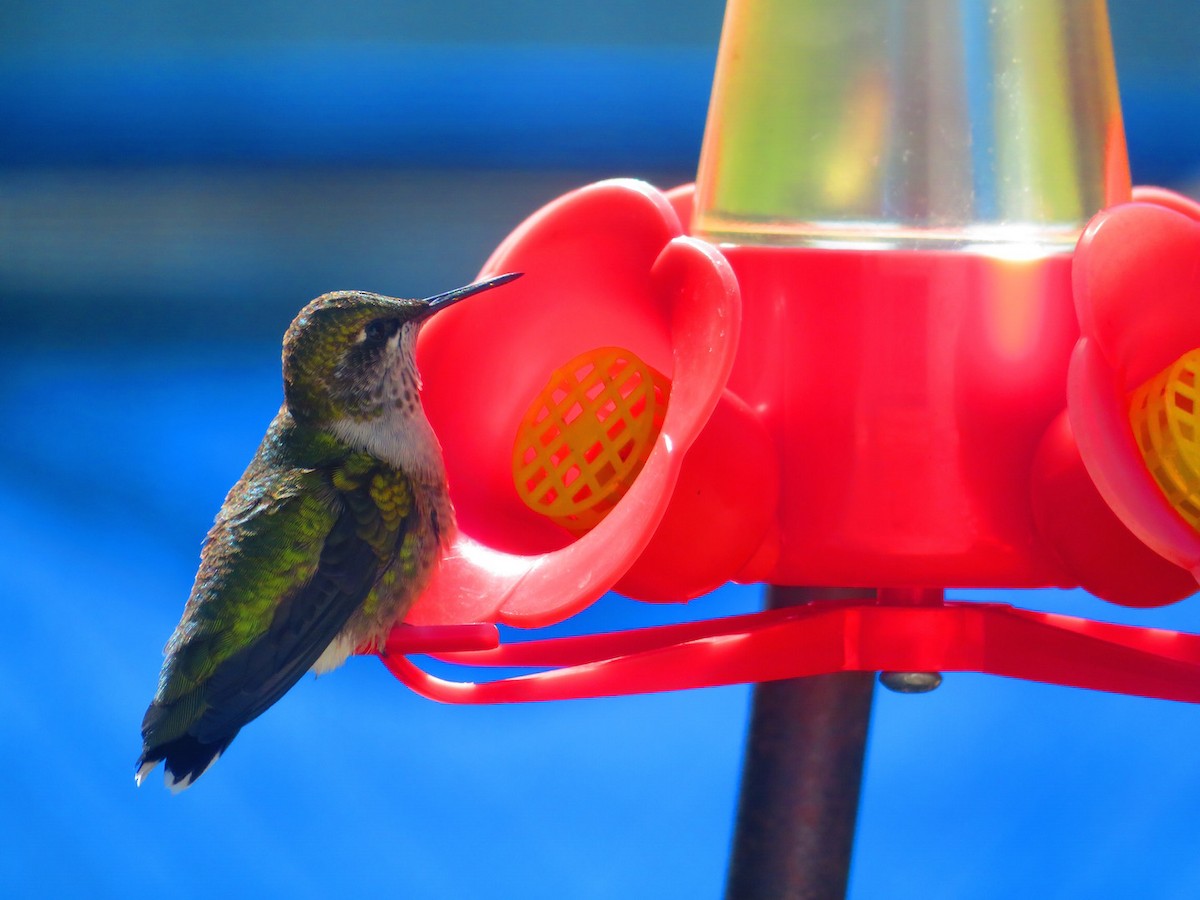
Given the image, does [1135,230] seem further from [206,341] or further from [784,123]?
[206,341]

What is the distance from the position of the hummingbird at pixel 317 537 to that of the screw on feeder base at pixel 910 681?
464mm

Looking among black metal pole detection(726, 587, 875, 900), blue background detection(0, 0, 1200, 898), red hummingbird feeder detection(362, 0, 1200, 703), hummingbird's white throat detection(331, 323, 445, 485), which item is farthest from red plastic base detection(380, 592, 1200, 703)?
blue background detection(0, 0, 1200, 898)

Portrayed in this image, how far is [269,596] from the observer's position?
1524 mm

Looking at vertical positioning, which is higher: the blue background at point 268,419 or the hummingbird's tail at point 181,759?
the blue background at point 268,419

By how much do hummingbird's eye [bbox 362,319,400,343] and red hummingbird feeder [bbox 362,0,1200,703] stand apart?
0.20m

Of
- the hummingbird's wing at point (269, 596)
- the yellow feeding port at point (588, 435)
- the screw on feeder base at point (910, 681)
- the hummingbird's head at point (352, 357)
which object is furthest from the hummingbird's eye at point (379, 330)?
the screw on feeder base at point (910, 681)

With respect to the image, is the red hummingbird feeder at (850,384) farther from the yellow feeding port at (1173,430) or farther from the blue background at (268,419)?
the blue background at (268,419)

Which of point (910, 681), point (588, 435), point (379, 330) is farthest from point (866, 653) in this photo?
point (379, 330)

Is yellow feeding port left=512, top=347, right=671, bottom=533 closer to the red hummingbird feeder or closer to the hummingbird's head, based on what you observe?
the red hummingbird feeder

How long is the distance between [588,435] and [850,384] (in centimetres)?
28

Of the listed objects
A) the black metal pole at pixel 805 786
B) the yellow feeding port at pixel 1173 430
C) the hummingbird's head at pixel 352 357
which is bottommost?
the black metal pole at pixel 805 786

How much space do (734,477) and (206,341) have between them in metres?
2.54

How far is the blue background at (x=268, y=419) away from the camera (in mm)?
2613

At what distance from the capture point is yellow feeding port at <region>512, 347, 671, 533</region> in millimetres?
1329
